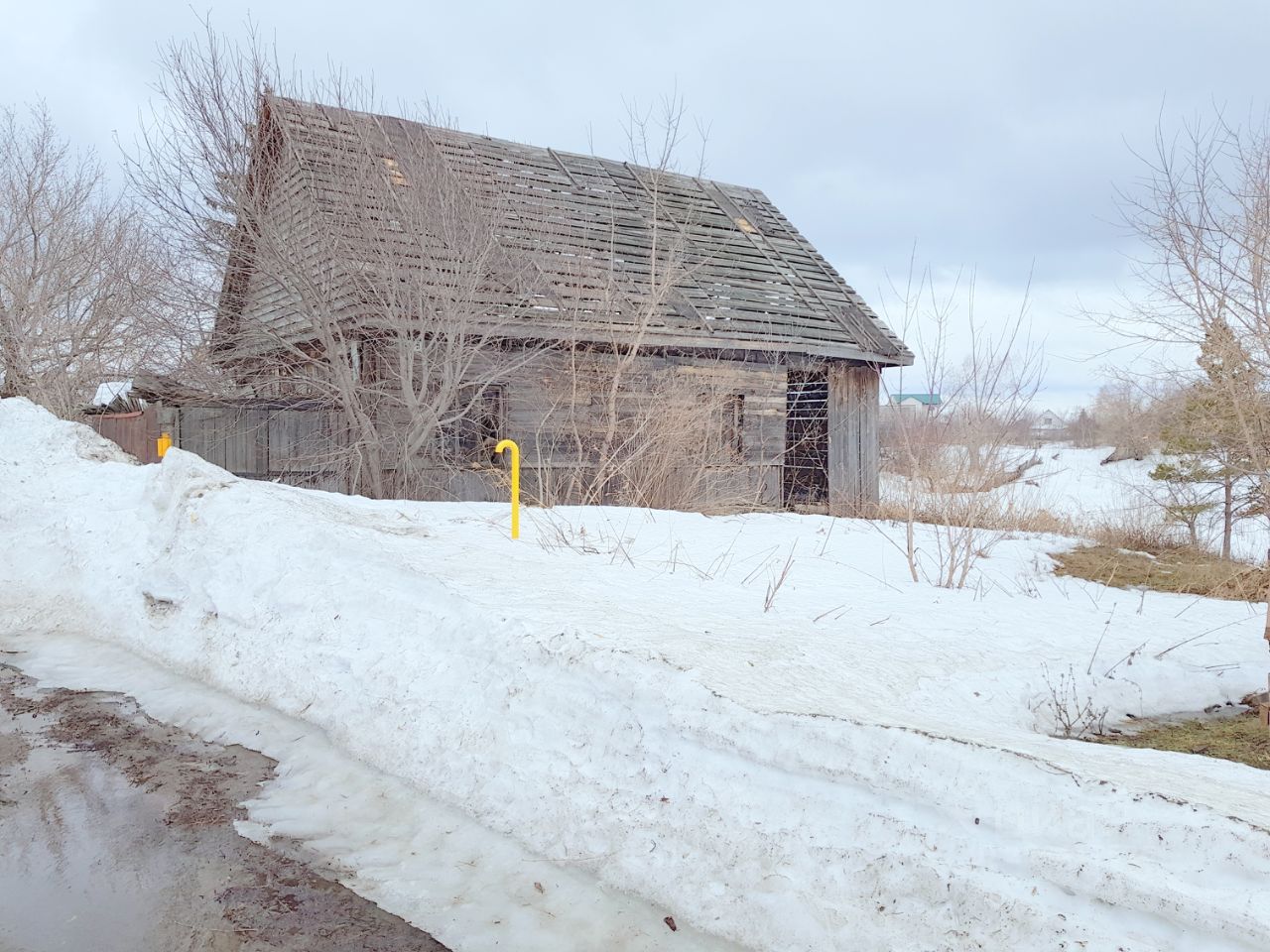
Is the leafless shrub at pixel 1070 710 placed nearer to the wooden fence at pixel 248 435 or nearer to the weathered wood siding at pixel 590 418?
the weathered wood siding at pixel 590 418

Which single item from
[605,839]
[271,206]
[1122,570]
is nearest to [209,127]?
[271,206]

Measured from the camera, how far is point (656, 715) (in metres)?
3.32

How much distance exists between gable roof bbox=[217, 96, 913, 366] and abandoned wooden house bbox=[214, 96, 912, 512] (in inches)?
1.4

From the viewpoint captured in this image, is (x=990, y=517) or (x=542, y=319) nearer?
(x=990, y=517)

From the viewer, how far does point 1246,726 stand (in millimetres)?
4125

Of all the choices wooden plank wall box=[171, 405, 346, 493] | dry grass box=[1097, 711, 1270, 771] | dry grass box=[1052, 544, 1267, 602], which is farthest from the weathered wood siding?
dry grass box=[1097, 711, 1270, 771]

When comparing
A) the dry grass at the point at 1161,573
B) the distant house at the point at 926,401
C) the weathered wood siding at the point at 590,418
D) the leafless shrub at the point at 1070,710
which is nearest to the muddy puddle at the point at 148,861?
the leafless shrub at the point at 1070,710

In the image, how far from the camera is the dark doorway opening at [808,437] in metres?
14.5

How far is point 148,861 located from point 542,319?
803 centimetres

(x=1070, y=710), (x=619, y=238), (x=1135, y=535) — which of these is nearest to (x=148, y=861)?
(x=1070, y=710)

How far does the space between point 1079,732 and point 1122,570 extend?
4.90 metres

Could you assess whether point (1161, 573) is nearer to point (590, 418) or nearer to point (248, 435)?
point (590, 418)

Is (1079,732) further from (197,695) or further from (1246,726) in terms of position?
(197,695)

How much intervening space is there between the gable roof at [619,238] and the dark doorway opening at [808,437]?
1143 millimetres
